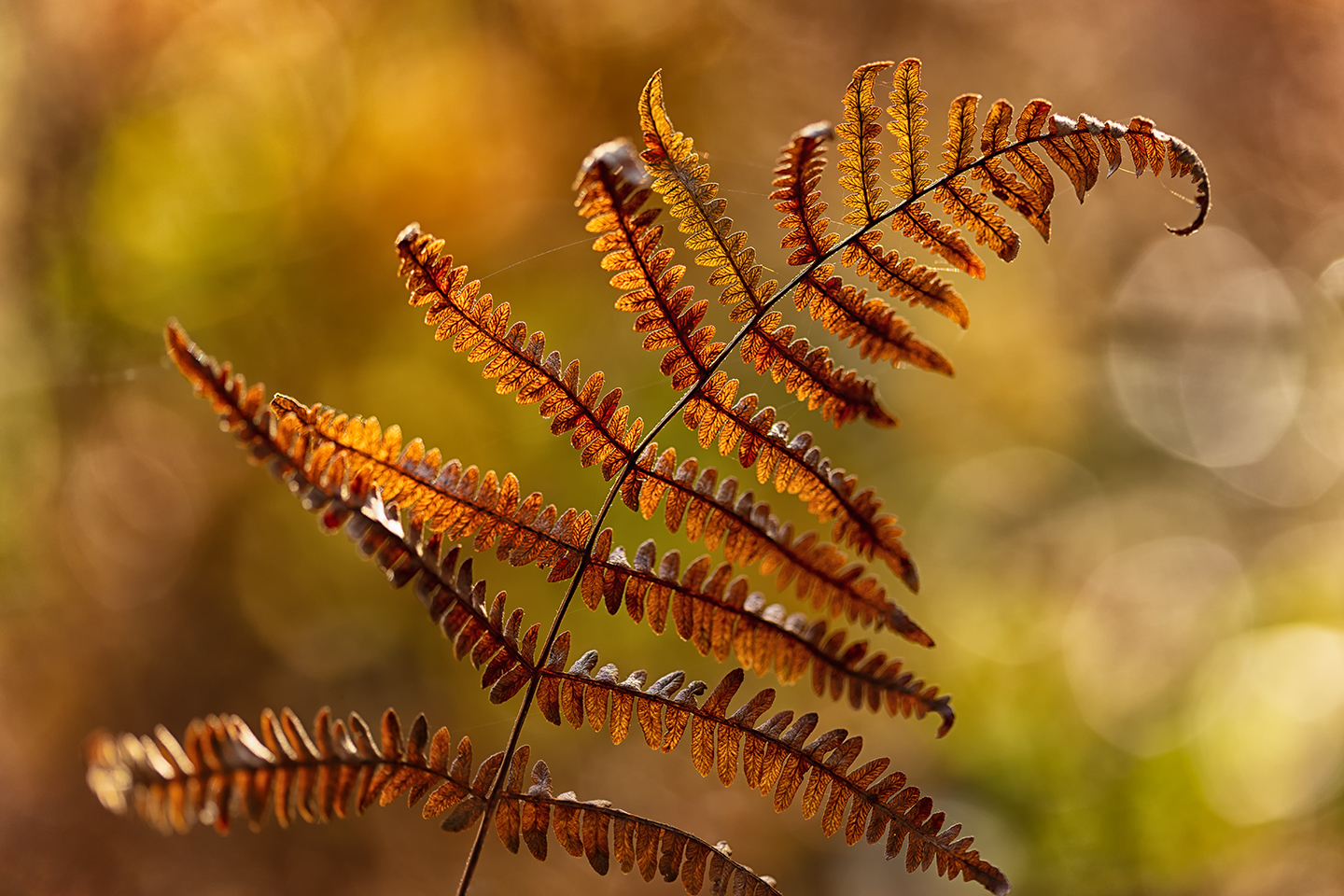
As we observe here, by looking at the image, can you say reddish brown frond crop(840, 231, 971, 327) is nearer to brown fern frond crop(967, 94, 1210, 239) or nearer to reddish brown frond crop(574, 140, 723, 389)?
brown fern frond crop(967, 94, 1210, 239)

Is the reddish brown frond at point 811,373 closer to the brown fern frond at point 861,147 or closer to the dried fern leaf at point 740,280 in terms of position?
the dried fern leaf at point 740,280

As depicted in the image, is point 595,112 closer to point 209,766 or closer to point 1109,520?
point 1109,520

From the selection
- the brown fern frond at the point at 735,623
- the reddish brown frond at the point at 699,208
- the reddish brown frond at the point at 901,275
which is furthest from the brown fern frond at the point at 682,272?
the brown fern frond at the point at 735,623

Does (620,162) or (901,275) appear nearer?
(620,162)

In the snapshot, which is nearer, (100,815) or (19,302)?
(100,815)

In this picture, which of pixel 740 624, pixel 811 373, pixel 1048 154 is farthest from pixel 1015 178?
pixel 740 624

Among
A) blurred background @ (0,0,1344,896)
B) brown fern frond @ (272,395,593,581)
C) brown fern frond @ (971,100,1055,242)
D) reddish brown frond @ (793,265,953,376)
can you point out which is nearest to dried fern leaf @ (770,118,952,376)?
reddish brown frond @ (793,265,953,376)

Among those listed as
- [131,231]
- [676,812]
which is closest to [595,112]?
[131,231]

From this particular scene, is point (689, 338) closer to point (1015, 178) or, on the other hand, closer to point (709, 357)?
point (709, 357)
